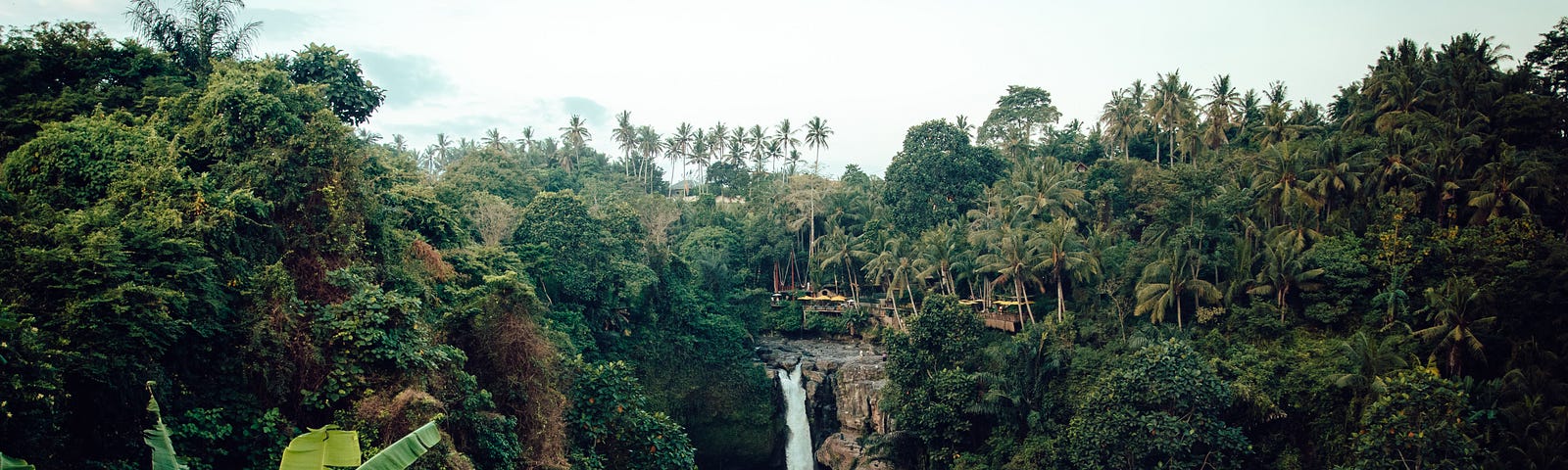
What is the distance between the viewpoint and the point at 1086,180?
39031 mm

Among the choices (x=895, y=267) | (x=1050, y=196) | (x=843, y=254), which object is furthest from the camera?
(x=843, y=254)

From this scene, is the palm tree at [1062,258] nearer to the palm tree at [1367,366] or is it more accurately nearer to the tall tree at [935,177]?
the palm tree at [1367,366]

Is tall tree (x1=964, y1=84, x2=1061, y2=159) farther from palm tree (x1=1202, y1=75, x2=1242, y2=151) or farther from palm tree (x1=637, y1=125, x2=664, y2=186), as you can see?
palm tree (x1=637, y1=125, x2=664, y2=186)

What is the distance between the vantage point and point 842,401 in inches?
1324

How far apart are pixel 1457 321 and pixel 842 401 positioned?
2024cm

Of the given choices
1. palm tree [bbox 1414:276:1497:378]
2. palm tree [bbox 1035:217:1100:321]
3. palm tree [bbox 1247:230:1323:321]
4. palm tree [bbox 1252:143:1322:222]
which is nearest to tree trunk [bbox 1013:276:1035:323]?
palm tree [bbox 1035:217:1100:321]

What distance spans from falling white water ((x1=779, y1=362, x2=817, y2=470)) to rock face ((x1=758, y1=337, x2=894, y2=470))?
303 millimetres

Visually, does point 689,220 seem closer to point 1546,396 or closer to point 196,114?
point 196,114

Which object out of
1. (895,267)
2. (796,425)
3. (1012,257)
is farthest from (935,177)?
(796,425)

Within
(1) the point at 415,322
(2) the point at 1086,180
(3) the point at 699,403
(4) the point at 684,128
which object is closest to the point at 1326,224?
(2) the point at 1086,180

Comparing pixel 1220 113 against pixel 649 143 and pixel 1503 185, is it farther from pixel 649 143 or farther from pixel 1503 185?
pixel 649 143

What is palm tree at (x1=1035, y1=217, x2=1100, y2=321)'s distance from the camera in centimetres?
2953

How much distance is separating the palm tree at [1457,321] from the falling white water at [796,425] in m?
20.2

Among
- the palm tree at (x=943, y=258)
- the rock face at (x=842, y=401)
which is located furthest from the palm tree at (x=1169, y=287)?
the palm tree at (x=943, y=258)
